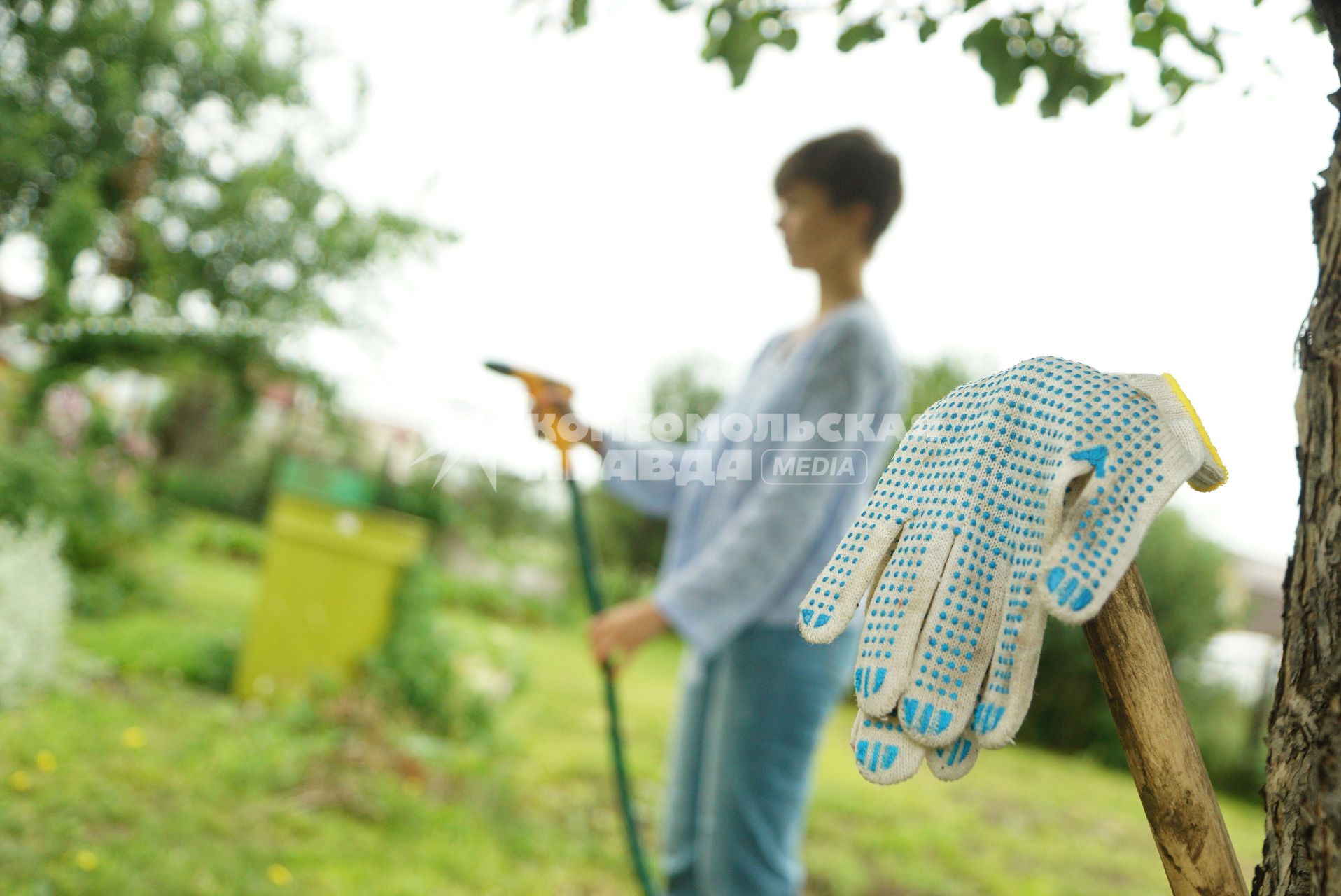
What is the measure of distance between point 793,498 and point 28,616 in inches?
115

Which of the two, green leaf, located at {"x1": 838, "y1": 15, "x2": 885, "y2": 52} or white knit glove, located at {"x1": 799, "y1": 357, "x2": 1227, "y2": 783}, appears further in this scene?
green leaf, located at {"x1": 838, "y1": 15, "x2": 885, "y2": 52}

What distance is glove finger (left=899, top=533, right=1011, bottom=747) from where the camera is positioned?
2.35 ft

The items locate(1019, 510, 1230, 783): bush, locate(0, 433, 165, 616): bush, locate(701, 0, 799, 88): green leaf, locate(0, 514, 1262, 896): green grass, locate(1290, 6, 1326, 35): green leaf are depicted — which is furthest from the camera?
locate(1019, 510, 1230, 783): bush

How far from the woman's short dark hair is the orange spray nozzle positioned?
0.59m

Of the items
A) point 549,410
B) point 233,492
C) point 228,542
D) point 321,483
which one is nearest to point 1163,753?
point 549,410

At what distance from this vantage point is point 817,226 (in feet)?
5.73

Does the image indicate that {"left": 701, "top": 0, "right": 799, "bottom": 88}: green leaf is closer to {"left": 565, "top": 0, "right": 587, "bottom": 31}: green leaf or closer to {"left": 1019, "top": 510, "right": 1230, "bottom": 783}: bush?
{"left": 565, "top": 0, "right": 587, "bottom": 31}: green leaf

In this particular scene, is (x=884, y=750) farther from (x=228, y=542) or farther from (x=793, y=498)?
(x=228, y=542)

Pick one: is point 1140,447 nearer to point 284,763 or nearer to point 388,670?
point 284,763

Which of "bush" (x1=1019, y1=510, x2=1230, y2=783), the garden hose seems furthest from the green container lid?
"bush" (x1=1019, y1=510, x2=1230, y2=783)

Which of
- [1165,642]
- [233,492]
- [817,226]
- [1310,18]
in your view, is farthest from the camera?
[233,492]

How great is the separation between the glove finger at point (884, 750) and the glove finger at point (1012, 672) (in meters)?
0.06

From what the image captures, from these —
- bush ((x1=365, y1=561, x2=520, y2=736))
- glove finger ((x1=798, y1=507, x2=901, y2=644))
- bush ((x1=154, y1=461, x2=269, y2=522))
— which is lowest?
bush ((x1=365, y1=561, x2=520, y2=736))

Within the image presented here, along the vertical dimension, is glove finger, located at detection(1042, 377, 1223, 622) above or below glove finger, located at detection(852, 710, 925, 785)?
above
